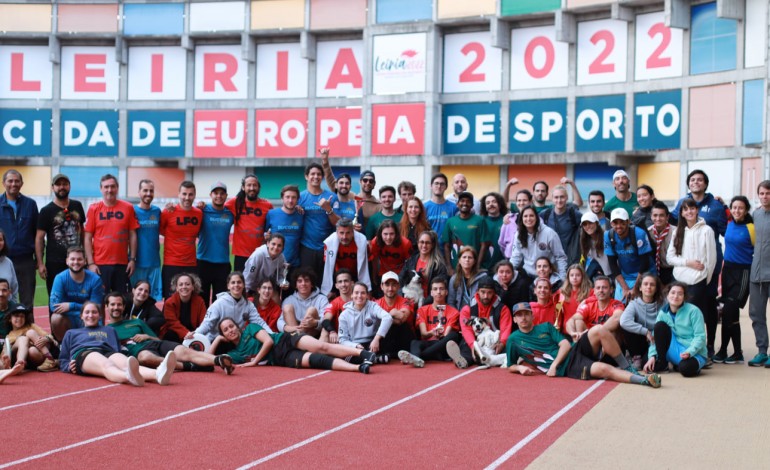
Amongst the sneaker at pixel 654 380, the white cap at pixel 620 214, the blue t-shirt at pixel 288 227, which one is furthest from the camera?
the blue t-shirt at pixel 288 227

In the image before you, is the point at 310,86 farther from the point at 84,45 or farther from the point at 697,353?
the point at 697,353

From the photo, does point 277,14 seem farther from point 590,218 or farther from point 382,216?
point 590,218

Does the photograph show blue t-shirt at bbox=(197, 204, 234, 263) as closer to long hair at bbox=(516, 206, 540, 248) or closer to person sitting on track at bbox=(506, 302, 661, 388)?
long hair at bbox=(516, 206, 540, 248)

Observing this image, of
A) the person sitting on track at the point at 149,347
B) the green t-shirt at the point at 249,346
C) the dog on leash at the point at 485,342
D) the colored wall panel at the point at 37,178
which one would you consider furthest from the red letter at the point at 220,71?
the dog on leash at the point at 485,342

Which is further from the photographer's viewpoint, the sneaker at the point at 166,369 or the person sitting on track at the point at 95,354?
the person sitting on track at the point at 95,354

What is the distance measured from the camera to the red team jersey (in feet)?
40.6

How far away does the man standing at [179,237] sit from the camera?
1272 centimetres

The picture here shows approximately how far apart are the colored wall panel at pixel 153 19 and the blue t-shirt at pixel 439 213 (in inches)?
848

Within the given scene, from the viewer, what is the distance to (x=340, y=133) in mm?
32031

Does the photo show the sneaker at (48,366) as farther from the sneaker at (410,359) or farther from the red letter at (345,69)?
the red letter at (345,69)

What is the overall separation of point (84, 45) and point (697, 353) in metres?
28.2

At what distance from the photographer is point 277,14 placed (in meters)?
32.2

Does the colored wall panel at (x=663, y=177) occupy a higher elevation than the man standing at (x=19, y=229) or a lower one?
higher

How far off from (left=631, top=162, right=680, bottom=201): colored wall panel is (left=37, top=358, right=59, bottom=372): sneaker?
66.1ft
